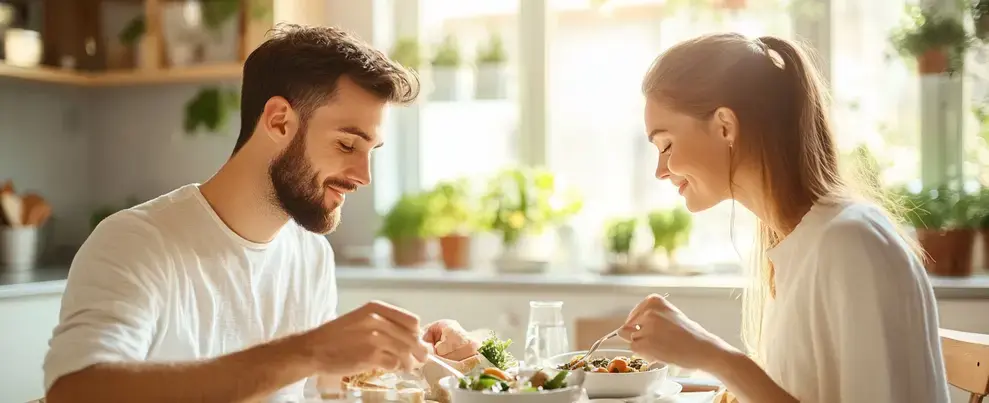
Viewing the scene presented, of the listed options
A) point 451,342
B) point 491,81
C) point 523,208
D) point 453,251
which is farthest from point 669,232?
point 451,342

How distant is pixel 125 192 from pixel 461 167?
143cm

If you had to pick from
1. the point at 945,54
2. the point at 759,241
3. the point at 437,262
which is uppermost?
the point at 945,54

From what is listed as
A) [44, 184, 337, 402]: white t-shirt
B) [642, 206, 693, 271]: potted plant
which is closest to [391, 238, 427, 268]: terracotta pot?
[642, 206, 693, 271]: potted plant

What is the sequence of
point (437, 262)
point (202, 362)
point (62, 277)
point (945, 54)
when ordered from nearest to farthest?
point (202, 362) → point (945, 54) → point (62, 277) → point (437, 262)

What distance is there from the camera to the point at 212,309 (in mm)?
1673

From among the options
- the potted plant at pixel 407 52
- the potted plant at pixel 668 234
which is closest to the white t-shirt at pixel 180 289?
the potted plant at pixel 668 234

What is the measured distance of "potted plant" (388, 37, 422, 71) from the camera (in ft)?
11.9

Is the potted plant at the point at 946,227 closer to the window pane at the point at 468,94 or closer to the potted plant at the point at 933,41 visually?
the potted plant at the point at 933,41

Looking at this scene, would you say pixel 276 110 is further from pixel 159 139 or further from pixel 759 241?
pixel 159 139

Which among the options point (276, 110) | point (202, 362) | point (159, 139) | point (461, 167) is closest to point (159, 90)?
point (159, 139)

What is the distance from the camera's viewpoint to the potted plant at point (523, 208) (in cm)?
340

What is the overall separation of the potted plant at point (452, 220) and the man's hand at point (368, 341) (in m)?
2.14

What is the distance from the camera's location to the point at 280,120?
1.72 meters

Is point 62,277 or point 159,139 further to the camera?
point 159,139
